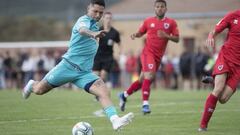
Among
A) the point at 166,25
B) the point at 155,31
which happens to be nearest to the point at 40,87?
the point at 155,31

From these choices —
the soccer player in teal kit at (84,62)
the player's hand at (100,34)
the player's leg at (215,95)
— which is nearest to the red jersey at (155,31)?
the player's leg at (215,95)

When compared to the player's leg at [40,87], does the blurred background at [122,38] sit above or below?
below

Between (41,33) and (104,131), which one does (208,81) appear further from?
(41,33)

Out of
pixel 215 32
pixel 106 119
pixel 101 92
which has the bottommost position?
pixel 106 119

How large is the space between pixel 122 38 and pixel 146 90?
31.4m

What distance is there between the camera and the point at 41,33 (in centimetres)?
5519

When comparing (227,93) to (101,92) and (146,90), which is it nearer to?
(101,92)

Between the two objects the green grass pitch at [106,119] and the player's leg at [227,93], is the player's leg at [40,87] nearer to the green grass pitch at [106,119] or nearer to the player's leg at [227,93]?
the green grass pitch at [106,119]

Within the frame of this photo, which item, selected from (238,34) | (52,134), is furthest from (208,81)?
(52,134)

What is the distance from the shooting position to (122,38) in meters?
48.2

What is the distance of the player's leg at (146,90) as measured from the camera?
54.4ft

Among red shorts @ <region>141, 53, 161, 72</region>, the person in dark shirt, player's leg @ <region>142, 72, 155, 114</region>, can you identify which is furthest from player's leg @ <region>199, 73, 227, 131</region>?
the person in dark shirt

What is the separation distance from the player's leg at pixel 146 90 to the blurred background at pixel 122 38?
12088 millimetres

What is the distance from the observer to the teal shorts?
1271 cm
